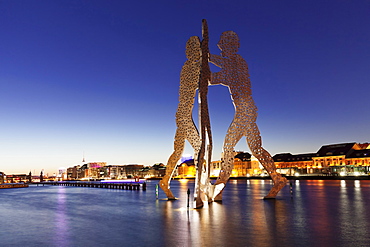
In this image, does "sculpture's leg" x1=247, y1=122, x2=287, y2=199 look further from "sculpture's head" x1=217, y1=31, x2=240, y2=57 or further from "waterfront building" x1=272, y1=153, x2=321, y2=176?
"waterfront building" x1=272, y1=153, x2=321, y2=176

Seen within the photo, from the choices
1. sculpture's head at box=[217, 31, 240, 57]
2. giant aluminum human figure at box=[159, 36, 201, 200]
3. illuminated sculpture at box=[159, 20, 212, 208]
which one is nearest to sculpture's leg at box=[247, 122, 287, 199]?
illuminated sculpture at box=[159, 20, 212, 208]

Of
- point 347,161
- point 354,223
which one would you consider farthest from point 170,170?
point 347,161

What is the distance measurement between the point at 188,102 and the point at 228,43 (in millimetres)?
4502

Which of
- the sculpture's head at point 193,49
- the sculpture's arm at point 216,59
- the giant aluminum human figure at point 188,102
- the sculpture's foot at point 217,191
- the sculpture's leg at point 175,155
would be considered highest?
the sculpture's head at point 193,49

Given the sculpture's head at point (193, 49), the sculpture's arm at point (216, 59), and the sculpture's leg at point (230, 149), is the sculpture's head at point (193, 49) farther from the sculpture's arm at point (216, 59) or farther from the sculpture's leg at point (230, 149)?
the sculpture's leg at point (230, 149)

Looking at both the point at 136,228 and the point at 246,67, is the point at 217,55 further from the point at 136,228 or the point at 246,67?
the point at 136,228

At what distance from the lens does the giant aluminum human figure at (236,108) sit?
65.6ft

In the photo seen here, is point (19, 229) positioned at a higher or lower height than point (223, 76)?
lower

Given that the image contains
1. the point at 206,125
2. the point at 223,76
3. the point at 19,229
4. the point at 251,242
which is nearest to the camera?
the point at 251,242

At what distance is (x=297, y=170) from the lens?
326 ft

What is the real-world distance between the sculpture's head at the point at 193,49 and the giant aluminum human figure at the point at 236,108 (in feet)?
3.19

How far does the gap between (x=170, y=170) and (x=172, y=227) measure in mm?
9106

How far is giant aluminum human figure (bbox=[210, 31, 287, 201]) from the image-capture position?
20.0m

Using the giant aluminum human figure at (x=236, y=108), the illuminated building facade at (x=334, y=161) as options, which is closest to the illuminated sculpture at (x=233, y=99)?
the giant aluminum human figure at (x=236, y=108)
